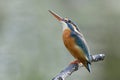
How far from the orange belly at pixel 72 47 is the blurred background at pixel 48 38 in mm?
2259

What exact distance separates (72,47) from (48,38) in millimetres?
2842

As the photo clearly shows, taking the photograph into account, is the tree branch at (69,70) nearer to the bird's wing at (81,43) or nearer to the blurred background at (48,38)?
the bird's wing at (81,43)

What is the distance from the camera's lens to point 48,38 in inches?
204

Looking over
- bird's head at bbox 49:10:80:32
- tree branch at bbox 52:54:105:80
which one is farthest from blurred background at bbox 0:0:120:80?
bird's head at bbox 49:10:80:32

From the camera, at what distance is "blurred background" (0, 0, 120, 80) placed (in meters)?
4.89

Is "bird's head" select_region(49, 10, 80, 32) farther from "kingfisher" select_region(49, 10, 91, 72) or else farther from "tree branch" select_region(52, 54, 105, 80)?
"tree branch" select_region(52, 54, 105, 80)

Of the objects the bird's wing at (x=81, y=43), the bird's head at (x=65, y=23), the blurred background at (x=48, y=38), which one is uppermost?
the blurred background at (x=48, y=38)

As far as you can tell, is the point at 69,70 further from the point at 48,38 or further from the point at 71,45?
the point at 48,38

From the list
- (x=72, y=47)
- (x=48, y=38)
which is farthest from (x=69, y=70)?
(x=48, y=38)

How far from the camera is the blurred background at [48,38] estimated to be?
489 centimetres

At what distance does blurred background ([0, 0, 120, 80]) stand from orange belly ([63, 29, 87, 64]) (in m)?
2.26

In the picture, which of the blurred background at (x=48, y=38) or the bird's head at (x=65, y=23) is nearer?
the bird's head at (x=65, y=23)

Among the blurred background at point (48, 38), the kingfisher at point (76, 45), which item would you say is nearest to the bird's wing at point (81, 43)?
the kingfisher at point (76, 45)

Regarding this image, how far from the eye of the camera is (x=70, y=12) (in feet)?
18.4
